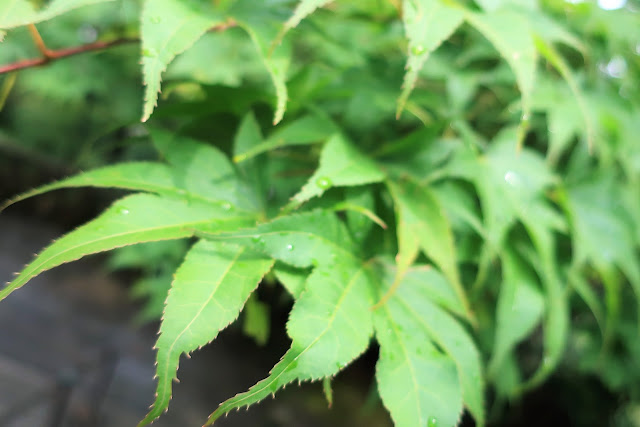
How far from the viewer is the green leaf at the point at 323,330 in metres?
0.32

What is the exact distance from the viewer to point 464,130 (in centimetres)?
59

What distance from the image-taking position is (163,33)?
364 millimetres

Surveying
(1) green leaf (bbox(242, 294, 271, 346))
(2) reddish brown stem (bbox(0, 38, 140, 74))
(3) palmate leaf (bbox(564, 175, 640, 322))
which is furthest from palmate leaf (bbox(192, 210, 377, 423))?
(3) palmate leaf (bbox(564, 175, 640, 322))

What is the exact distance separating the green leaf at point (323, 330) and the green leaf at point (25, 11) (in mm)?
319

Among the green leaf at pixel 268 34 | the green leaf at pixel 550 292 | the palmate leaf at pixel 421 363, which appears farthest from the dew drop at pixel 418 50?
the green leaf at pixel 550 292

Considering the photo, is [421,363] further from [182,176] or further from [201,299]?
[182,176]

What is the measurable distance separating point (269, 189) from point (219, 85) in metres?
0.15

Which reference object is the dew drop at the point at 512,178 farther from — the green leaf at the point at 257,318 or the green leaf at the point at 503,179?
the green leaf at the point at 257,318

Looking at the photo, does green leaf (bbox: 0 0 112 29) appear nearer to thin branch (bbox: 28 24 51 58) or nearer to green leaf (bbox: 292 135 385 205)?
thin branch (bbox: 28 24 51 58)

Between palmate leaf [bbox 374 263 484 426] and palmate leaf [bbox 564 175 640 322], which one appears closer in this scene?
palmate leaf [bbox 374 263 484 426]

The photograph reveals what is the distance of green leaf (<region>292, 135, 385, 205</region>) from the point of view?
41 centimetres

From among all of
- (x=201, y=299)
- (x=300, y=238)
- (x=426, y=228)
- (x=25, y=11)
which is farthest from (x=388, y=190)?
(x=25, y=11)

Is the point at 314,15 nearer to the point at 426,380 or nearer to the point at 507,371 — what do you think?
the point at 426,380

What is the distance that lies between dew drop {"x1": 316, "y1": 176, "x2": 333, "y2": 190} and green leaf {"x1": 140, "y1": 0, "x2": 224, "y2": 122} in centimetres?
17
